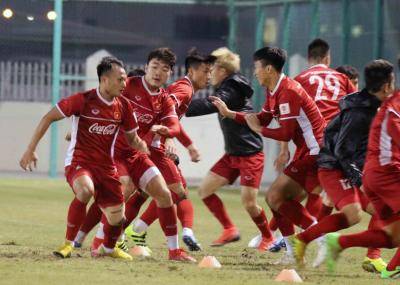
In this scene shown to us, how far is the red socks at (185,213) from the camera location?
1255cm

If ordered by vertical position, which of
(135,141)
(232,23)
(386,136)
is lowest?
(135,141)

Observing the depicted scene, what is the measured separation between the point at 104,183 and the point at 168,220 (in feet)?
2.50

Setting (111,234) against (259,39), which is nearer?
(111,234)

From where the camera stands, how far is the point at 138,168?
1100cm

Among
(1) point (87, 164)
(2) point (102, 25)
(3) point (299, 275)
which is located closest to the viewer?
(3) point (299, 275)

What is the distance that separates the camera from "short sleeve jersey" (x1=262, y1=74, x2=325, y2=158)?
34.7 ft

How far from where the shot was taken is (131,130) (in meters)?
10.6

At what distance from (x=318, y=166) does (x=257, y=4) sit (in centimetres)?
1667

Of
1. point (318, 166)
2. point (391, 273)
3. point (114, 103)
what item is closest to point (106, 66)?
point (114, 103)

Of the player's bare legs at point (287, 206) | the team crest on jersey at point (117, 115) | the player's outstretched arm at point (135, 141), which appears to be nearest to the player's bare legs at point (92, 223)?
the player's outstretched arm at point (135, 141)

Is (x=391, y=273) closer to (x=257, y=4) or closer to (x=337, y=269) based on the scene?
(x=337, y=269)

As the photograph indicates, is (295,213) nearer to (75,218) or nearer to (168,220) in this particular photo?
(168,220)

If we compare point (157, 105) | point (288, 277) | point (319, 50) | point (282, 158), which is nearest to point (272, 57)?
point (282, 158)

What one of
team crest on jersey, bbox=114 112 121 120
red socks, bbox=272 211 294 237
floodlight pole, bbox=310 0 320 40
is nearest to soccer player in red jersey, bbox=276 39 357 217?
red socks, bbox=272 211 294 237
